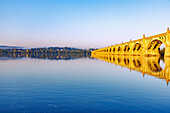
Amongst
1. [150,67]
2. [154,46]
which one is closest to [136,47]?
[154,46]

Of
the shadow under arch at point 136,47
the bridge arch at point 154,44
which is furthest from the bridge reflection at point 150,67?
the shadow under arch at point 136,47

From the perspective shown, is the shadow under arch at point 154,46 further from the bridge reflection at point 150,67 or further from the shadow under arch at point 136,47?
the bridge reflection at point 150,67

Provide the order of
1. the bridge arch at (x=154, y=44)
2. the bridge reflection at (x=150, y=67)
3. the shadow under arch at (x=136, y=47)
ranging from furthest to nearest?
the shadow under arch at (x=136, y=47)
the bridge arch at (x=154, y=44)
the bridge reflection at (x=150, y=67)

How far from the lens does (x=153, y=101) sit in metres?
9.99

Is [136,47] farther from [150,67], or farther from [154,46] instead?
[150,67]

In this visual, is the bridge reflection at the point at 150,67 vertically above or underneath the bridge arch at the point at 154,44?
underneath

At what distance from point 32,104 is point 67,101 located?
2.14 meters

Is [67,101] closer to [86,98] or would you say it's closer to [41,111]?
[86,98]

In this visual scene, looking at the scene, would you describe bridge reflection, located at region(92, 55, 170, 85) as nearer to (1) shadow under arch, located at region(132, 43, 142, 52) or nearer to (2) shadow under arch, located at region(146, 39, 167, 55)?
(2) shadow under arch, located at region(146, 39, 167, 55)

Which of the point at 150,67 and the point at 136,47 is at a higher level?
the point at 136,47

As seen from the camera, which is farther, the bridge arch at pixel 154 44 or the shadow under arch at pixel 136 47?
the shadow under arch at pixel 136 47

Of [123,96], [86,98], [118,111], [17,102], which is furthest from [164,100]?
[17,102]

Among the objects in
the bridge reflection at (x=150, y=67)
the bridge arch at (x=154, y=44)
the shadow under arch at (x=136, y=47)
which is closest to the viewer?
the bridge reflection at (x=150, y=67)

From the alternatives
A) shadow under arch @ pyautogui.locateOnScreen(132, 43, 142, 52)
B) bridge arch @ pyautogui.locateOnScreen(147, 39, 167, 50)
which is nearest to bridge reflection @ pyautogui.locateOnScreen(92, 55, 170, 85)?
bridge arch @ pyautogui.locateOnScreen(147, 39, 167, 50)
